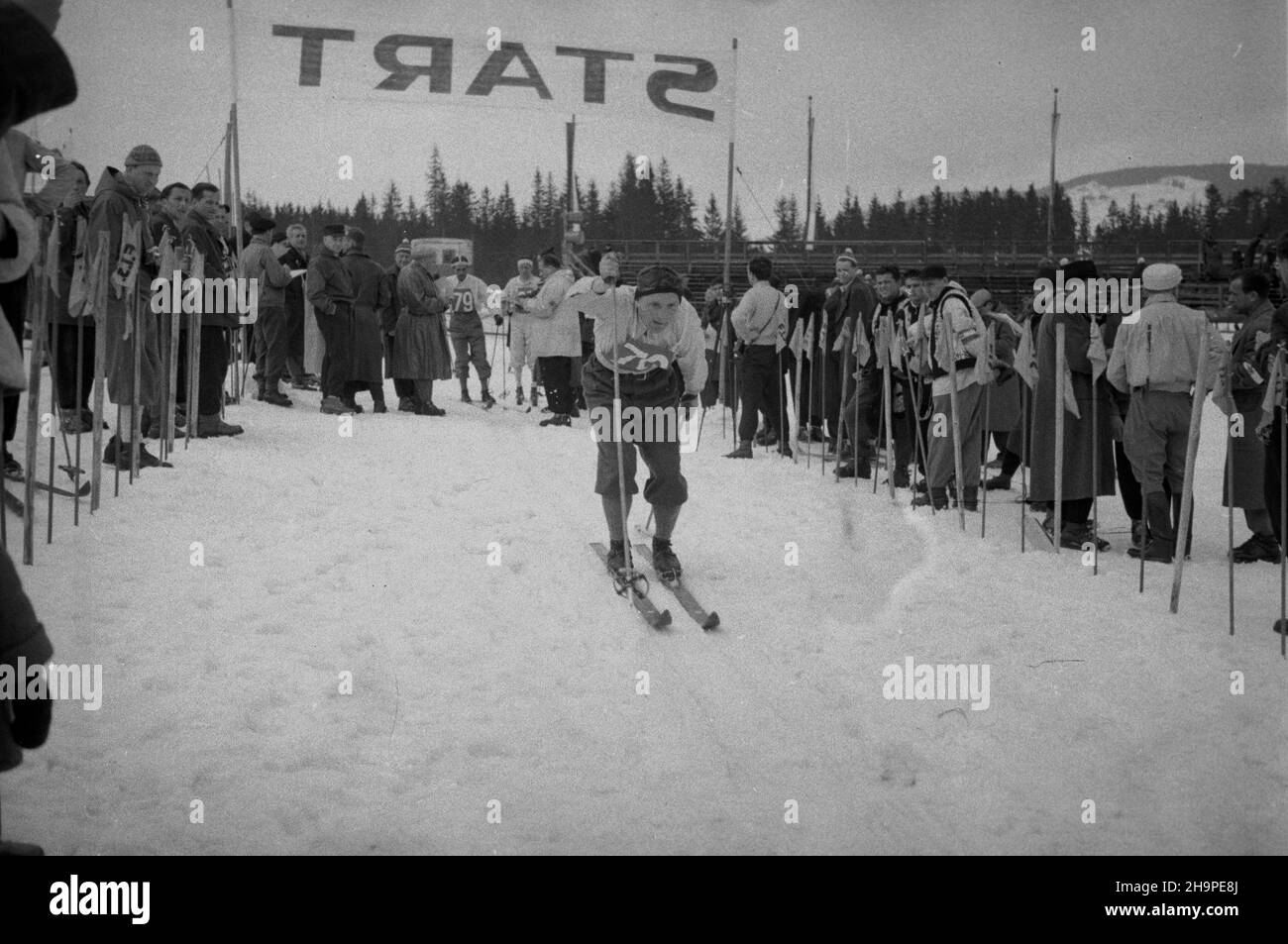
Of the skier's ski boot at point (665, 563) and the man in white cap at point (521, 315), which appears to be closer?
the skier's ski boot at point (665, 563)

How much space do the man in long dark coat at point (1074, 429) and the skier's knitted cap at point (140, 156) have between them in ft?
18.3

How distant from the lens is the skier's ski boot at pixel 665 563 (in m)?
6.22

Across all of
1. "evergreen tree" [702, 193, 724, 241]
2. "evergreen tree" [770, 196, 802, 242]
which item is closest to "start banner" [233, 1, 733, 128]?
"evergreen tree" [702, 193, 724, 241]

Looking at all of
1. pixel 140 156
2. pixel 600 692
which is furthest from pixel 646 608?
pixel 140 156

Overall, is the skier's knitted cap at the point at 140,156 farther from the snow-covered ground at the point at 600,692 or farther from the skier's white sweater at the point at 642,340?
the skier's white sweater at the point at 642,340

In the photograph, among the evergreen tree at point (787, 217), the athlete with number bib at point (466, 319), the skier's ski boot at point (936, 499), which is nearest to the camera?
the skier's ski boot at point (936, 499)

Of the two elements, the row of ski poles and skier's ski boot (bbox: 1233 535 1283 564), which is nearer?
the row of ski poles

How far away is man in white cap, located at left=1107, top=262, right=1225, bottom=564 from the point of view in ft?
21.9

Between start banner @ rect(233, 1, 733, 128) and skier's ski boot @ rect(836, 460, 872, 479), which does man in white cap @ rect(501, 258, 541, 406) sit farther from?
skier's ski boot @ rect(836, 460, 872, 479)

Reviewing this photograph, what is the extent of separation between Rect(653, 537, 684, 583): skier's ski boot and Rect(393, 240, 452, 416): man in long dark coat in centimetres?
633

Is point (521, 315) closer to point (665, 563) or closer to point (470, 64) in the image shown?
point (470, 64)

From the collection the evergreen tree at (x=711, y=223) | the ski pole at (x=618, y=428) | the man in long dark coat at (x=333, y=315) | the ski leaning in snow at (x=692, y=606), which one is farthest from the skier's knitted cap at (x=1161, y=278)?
the evergreen tree at (x=711, y=223)

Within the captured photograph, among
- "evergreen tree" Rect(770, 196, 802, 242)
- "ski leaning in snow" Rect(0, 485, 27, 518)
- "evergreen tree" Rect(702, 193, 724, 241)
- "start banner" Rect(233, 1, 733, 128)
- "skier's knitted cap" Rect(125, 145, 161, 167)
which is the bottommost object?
"ski leaning in snow" Rect(0, 485, 27, 518)

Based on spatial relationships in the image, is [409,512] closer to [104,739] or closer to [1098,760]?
[104,739]
